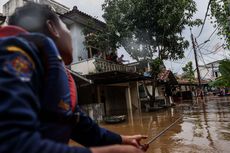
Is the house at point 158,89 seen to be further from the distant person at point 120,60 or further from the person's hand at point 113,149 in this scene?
the person's hand at point 113,149

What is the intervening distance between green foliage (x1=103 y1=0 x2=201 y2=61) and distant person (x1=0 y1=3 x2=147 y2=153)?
1480 cm

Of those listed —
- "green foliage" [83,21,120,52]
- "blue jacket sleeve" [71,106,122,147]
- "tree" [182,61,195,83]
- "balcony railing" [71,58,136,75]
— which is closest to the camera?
"blue jacket sleeve" [71,106,122,147]

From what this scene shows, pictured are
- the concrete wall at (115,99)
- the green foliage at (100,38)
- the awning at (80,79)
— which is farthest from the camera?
the concrete wall at (115,99)

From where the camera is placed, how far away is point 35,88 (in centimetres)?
81

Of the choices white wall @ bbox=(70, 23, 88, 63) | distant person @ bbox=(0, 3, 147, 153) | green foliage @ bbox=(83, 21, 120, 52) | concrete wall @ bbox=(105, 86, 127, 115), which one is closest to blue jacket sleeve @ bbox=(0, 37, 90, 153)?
distant person @ bbox=(0, 3, 147, 153)

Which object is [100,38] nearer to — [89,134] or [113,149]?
[89,134]

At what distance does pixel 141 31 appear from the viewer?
54.2 feet

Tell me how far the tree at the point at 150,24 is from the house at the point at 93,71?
137cm

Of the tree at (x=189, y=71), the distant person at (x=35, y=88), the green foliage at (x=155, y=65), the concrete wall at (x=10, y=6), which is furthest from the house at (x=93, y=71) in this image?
the tree at (x=189, y=71)

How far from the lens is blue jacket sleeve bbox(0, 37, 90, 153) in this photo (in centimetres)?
69

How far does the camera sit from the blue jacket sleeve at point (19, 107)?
69 cm

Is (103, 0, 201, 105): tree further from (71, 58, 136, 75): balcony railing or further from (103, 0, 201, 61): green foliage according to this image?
(71, 58, 136, 75): balcony railing

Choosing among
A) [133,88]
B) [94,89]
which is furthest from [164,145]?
[133,88]

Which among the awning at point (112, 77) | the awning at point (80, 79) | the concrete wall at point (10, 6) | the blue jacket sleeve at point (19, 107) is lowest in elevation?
the blue jacket sleeve at point (19, 107)
